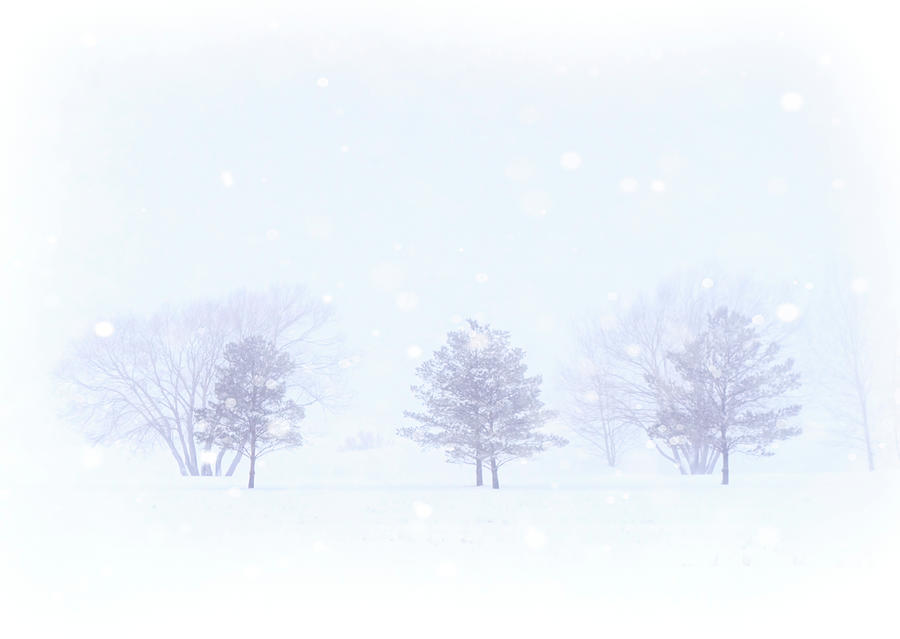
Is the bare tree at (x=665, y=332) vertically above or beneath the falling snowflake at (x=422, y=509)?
above

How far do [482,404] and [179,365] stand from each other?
18.2 meters

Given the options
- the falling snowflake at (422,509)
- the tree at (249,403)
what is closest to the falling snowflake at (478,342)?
the tree at (249,403)

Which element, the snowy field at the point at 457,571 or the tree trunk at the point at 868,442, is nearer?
the snowy field at the point at 457,571

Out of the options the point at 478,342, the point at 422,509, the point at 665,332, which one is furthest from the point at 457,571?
the point at 665,332

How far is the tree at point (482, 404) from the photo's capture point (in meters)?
29.4

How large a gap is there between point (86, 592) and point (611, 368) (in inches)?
1368

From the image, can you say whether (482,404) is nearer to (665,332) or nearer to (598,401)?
(598,401)

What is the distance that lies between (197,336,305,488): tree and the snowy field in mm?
9674

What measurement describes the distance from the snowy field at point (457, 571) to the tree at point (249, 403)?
9.67 m

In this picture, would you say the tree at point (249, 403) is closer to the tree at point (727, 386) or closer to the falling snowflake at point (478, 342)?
the falling snowflake at point (478, 342)

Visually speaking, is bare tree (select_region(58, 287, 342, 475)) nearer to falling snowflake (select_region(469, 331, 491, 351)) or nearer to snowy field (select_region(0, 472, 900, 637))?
falling snowflake (select_region(469, 331, 491, 351))

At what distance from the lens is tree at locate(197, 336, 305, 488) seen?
29.6 m

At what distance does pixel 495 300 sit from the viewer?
117 m

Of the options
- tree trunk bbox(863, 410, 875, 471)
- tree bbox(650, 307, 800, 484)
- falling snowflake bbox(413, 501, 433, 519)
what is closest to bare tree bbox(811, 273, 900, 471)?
tree trunk bbox(863, 410, 875, 471)
